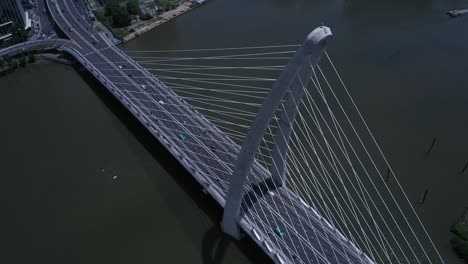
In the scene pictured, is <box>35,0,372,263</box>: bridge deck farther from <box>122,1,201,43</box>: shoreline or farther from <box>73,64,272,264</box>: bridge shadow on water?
<box>122,1,201,43</box>: shoreline

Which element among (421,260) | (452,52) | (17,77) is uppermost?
(17,77)

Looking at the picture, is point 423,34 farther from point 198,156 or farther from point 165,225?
point 165,225

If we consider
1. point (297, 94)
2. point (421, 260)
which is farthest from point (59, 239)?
point (421, 260)

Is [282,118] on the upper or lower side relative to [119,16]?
lower

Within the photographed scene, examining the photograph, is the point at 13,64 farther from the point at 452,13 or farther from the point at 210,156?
the point at 452,13

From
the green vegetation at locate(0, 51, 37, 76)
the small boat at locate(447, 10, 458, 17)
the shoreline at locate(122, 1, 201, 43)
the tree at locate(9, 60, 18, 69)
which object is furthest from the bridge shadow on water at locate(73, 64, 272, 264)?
the small boat at locate(447, 10, 458, 17)

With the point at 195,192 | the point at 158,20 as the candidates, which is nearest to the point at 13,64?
the point at 158,20
